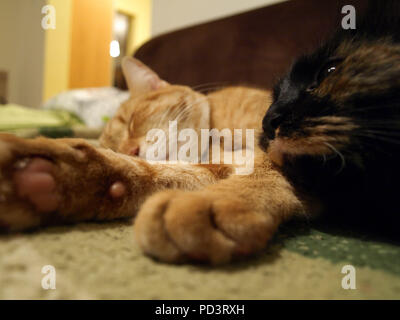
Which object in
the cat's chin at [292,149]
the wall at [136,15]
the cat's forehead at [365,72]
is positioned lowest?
the cat's chin at [292,149]

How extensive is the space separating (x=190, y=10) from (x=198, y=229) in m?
2.57

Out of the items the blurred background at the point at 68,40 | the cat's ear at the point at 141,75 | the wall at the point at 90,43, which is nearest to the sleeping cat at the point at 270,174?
the cat's ear at the point at 141,75

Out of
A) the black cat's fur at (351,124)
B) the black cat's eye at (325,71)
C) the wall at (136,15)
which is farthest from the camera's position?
the wall at (136,15)

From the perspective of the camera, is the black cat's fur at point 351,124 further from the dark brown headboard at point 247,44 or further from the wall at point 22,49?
the wall at point 22,49

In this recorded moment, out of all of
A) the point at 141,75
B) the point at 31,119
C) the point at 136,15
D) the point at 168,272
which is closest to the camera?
the point at 168,272

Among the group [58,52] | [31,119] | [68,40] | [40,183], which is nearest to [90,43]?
[68,40]

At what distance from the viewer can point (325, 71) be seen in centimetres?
70

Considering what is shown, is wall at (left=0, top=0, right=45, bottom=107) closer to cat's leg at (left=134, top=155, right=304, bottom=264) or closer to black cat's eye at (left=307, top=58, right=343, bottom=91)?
black cat's eye at (left=307, top=58, right=343, bottom=91)

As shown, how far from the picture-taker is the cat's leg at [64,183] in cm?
45

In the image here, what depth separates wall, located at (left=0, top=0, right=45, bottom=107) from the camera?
3.99 metres

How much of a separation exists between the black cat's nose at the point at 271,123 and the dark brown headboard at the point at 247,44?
1.91ft

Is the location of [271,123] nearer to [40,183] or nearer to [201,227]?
[201,227]

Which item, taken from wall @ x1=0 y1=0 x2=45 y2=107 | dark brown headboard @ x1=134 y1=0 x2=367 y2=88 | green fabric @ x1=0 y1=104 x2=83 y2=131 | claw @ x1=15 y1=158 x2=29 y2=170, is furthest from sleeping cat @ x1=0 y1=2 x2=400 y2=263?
wall @ x1=0 y1=0 x2=45 y2=107

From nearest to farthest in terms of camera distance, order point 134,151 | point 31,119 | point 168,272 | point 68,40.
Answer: point 168,272
point 134,151
point 31,119
point 68,40
